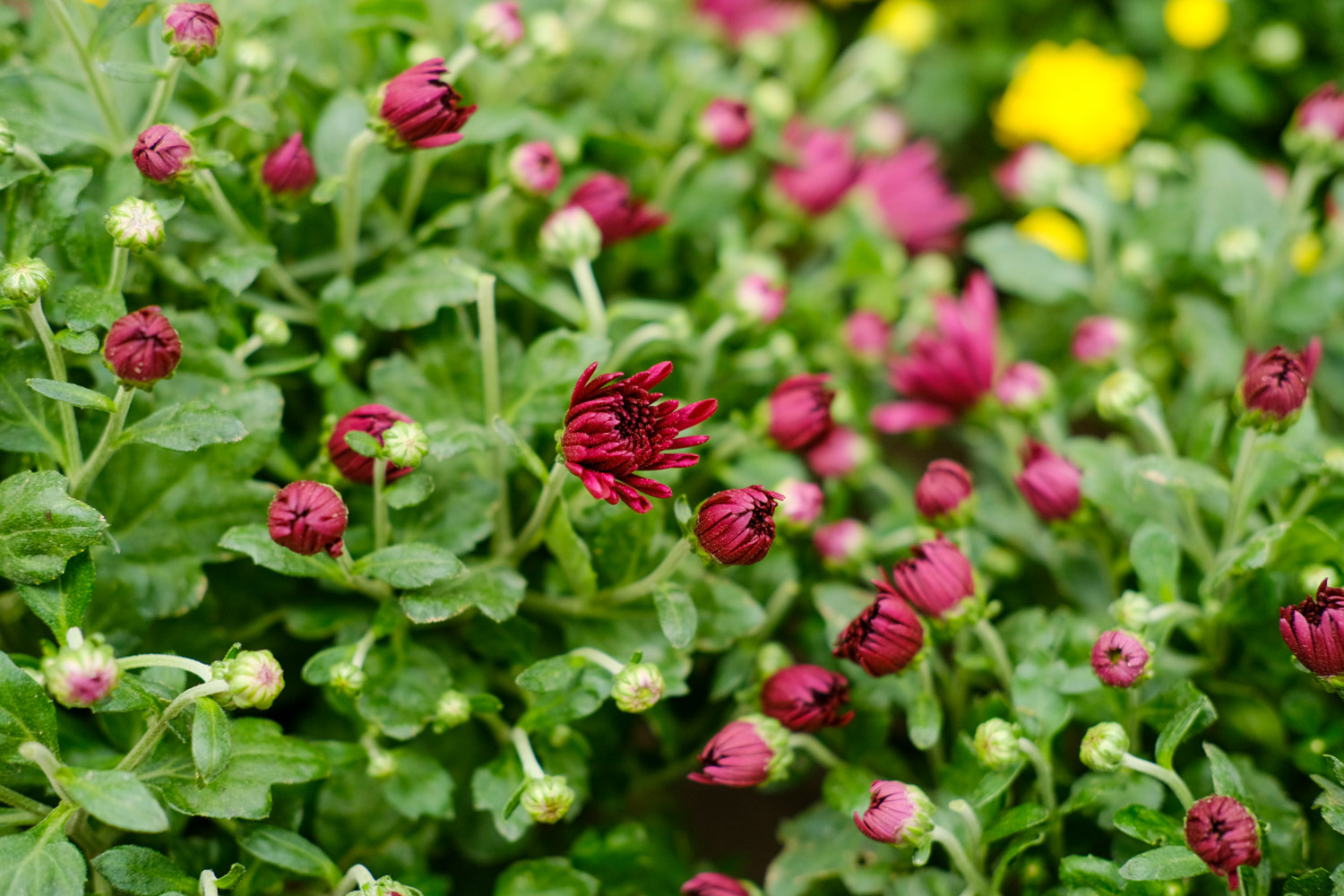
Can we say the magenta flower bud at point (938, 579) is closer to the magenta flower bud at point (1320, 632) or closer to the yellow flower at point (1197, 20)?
the magenta flower bud at point (1320, 632)

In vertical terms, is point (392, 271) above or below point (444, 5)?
below

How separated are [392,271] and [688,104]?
0.35m

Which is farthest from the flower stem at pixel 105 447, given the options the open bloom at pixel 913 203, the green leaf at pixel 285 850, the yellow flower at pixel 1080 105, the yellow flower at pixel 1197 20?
the yellow flower at pixel 1197 20

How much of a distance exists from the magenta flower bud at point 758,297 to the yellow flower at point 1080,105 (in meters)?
0.56

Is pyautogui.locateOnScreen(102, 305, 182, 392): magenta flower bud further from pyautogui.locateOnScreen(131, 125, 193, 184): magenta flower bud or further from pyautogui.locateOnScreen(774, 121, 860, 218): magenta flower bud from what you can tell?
pyautogui.locateOnScreen(774, 121, 860, 218): magenta flower bud

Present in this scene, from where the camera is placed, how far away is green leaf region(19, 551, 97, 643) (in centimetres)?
56

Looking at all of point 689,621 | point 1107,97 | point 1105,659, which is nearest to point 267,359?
point 689,621

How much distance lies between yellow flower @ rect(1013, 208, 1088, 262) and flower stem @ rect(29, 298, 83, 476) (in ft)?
2.93

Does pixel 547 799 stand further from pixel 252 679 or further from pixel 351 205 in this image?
pixel 351 205

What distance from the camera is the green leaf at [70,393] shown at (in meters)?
0.55

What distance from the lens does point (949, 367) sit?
0.87 meters

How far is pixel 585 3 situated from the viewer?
2.95ft

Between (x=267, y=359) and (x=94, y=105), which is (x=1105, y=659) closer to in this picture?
(x=267, y=359)

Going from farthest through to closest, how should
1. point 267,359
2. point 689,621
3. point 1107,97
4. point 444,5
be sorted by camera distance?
1. point 1107,97
2. point 444,5
3. point 267,359
4. point 689,621
